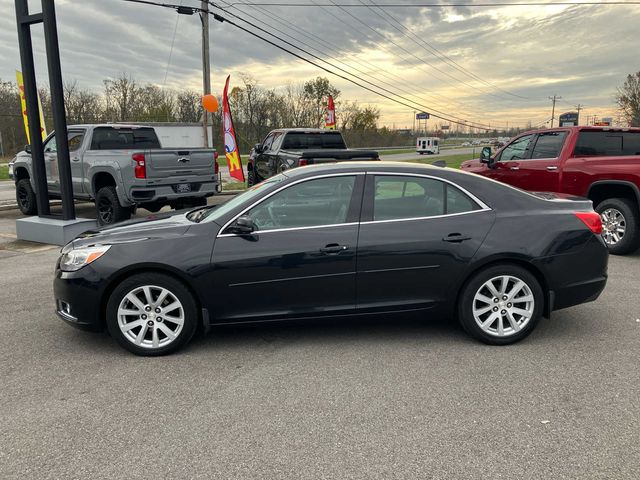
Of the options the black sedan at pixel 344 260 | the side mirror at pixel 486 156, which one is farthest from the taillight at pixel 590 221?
the side mirror at pixel 486 156

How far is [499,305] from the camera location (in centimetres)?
412

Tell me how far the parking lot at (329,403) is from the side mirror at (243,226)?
100 centimetres

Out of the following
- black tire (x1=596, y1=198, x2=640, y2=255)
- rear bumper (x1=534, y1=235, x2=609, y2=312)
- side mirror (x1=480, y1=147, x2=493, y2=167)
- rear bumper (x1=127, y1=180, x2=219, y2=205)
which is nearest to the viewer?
rear bumper (x1=534, y1=235, x2=609, y2=312)

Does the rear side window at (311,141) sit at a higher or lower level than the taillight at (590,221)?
higher

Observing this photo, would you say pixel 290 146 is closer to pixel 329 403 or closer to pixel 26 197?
pixel 26 197

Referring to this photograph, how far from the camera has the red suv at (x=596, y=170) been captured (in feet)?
24.2

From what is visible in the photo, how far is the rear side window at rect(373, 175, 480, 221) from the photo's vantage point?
163 inches

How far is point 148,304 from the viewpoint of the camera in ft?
12.9

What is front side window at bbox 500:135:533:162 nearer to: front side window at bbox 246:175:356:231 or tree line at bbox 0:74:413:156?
front side window at bbox 246:175:356:231

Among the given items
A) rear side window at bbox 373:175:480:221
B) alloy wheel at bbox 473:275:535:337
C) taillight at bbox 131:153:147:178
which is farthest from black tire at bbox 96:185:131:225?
alloy wheel at bbox 473:275:535:337

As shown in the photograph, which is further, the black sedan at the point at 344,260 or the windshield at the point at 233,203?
the windshield at the point at 233,203

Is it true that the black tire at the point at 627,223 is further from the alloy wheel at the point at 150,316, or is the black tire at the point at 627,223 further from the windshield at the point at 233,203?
the alloy wheel at the point at 150,316

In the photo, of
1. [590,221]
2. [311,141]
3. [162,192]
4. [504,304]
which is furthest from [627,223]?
[162,192]

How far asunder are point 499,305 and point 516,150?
5.71 m
